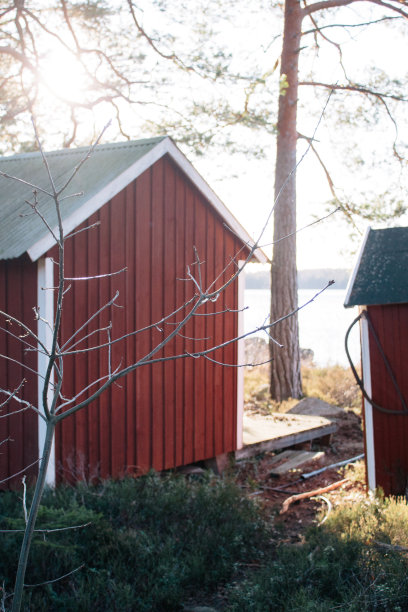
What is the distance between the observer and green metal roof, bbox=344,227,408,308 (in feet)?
25.5

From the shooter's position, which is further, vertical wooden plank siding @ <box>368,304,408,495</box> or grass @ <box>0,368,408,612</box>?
vertical wooden plank siding @ <box>368,304,408,495</box>

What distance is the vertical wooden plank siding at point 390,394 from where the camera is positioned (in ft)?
25.5

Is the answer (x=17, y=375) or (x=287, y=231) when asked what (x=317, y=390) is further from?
(x=17, y=375)

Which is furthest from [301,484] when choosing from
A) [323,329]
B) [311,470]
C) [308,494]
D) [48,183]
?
[323,329]

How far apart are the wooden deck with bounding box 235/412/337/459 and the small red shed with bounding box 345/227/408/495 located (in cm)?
251

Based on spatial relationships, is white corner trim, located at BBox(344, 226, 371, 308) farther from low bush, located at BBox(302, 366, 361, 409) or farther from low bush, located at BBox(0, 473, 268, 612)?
low bush, located at BBox(302, 366, 361, 409)

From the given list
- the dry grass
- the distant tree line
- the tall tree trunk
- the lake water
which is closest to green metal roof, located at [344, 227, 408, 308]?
the distant tree line

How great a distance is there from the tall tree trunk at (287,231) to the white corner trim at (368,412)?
6816 mm

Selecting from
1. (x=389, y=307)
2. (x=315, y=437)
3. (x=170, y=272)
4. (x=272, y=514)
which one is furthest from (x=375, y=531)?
(x=315, y=437)

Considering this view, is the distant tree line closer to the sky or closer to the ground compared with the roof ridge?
closer to the ground

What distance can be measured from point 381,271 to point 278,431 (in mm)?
3910

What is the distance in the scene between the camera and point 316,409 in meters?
13.5

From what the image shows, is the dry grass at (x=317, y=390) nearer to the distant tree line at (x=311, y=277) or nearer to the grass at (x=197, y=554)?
the distant tree line at (x=311, y=277)

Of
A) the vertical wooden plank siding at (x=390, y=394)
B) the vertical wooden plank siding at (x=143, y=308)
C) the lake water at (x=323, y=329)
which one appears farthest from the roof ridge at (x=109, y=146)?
the lake water at (x=323, y=329)
